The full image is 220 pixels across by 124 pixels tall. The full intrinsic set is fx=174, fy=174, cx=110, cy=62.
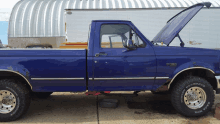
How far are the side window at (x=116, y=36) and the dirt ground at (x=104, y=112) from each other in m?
1.49

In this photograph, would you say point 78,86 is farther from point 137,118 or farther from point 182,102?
point 182,102

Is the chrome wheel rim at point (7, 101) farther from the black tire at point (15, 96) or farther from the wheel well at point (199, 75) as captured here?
the wheel well at point (199, 75)

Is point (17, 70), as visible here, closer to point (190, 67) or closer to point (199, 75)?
point (190, 67)

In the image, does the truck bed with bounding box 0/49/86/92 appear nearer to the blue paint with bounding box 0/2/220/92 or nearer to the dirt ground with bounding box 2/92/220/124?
the blue paint with bounding box 0/2/220/92

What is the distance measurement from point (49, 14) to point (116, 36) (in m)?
11.9

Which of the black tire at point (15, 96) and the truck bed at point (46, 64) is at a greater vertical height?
the truck bed at point (46, 64)

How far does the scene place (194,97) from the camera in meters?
3.56

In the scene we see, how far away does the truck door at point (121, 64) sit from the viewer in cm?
343

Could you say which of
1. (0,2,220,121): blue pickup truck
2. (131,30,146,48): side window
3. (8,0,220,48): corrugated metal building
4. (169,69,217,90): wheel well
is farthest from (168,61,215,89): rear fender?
(8,0,220,48): corrugated metal building

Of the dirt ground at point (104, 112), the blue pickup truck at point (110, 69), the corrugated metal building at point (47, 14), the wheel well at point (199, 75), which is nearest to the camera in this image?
the blue pickup truck at point (110, 69)

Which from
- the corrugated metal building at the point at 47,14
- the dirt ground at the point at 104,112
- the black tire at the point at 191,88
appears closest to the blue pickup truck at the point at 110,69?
the black tire at the point at 191,88

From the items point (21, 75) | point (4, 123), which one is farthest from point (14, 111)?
point (21, 75)

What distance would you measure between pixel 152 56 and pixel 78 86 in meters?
1.60

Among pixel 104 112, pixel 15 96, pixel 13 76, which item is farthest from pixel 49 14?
pixel 104 112
